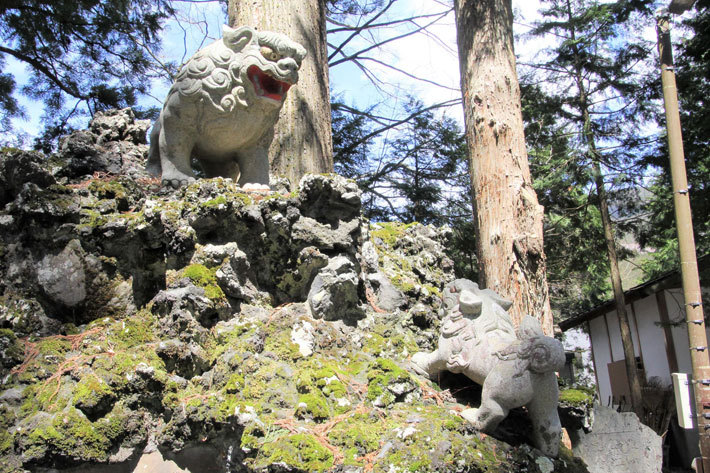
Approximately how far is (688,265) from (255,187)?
143 inches

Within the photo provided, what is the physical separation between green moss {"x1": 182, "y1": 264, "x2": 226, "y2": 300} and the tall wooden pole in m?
3.81

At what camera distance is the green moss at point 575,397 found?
278cm

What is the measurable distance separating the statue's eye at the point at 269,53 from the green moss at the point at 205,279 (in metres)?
1.32

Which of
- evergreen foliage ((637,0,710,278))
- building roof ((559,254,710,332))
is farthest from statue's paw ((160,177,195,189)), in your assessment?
building roof ((559,254,710,332))

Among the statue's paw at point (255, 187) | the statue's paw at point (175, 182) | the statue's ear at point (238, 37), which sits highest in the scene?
the statue's ear at point (238, 37)

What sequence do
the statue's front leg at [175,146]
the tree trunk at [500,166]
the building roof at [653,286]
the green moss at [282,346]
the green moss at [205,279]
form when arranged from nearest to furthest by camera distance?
the green moss at [282,346]
the green moss at [205,279]
the statue's front leg at [175,146]
the tree trunk at [500,166]
the building roof at [653,286]

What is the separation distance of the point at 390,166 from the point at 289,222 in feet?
21.6

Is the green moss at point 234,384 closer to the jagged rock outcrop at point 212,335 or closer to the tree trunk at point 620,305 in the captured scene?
the jagged rock outcrop at point 212,335

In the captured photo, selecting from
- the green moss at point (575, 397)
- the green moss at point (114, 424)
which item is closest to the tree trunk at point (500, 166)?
the green moss at point (575, 397)

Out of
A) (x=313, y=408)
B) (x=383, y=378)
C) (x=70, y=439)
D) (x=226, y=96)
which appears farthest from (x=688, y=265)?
(x=70, y=439)

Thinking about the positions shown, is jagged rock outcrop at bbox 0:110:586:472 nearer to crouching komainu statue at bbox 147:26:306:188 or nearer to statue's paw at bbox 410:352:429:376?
statue's paw at bbox 410:352:429:376

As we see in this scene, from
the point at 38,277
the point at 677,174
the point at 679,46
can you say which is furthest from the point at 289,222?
the point at 679,46

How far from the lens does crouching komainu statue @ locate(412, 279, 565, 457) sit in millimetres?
2289

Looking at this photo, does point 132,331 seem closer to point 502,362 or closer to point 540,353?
point 502,362
